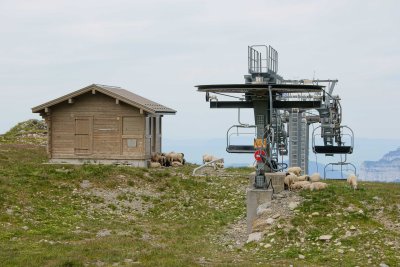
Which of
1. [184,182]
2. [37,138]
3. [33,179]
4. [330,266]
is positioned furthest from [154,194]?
[37,138]

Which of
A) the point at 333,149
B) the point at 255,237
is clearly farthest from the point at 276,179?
the point at 333,149

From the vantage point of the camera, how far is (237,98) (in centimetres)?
2616

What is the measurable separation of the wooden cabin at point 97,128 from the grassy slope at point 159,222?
16.8 ft

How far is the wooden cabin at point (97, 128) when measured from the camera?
123 ft

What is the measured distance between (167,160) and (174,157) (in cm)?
107

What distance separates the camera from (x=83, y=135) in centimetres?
3809

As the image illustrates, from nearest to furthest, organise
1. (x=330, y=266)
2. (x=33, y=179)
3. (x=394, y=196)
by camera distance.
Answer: (x=330, y=266) < (x=394, y=196) < (x=33, y=179)

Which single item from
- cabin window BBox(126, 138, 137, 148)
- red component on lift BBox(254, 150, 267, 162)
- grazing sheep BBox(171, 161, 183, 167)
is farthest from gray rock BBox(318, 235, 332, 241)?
grazing sheep BBox(171, 161, 183, 167)

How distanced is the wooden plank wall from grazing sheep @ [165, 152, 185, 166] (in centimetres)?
318

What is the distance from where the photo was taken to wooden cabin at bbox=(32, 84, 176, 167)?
1474 inches

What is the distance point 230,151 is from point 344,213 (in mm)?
8634

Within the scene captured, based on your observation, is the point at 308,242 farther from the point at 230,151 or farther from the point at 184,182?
the point at 184,182

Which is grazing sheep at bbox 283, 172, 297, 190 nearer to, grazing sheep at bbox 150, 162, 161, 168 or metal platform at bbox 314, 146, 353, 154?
metal platform at bbox 314, 146, 353, 154

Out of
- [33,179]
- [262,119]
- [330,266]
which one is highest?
[262,119]
